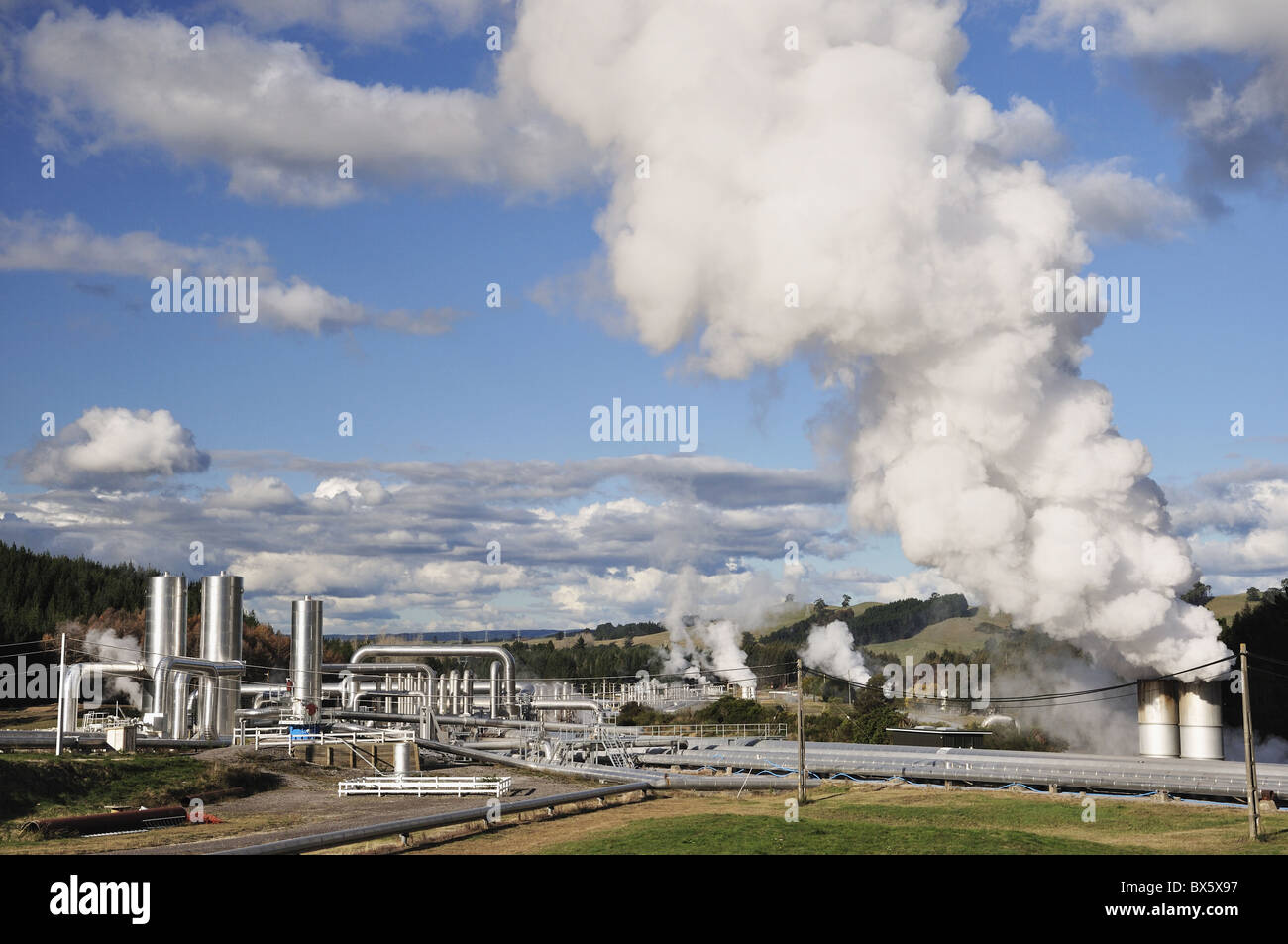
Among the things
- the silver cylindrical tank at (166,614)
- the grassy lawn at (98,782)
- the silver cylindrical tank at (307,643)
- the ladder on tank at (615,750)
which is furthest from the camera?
the silver cylindrical tank at (307,643)

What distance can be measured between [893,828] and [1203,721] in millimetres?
25264

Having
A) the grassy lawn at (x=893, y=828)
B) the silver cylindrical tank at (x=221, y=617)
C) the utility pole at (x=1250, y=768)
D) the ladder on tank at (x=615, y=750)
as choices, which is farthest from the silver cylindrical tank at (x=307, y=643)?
the utility pole at (x=1250, y=768)

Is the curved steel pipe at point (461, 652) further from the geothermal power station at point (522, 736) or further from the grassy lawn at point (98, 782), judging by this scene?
the grassy lawn at point (98, 782)

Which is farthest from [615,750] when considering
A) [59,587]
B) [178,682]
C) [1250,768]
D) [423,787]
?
[59,587]

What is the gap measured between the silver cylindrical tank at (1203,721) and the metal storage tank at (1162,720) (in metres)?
0.74

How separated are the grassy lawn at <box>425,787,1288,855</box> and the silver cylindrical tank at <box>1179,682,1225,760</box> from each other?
39.2 ft

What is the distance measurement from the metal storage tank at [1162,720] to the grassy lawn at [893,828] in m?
12.0

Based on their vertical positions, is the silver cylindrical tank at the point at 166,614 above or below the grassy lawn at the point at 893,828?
above

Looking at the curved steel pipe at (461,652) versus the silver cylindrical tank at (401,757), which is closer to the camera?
the silver cylindrical tank at (401,757)

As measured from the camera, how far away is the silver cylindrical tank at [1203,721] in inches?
1973

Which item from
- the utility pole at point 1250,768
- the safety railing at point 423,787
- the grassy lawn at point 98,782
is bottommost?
the safety railing at point 423,787

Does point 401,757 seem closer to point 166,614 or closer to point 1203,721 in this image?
point 166,614

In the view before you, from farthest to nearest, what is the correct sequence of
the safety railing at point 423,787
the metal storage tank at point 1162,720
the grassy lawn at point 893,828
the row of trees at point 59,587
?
the row of trees at point 59,587, the metal storage tank at point 1162,720, the safety railing at point 423,787, the grassy lawn at point 893,828
